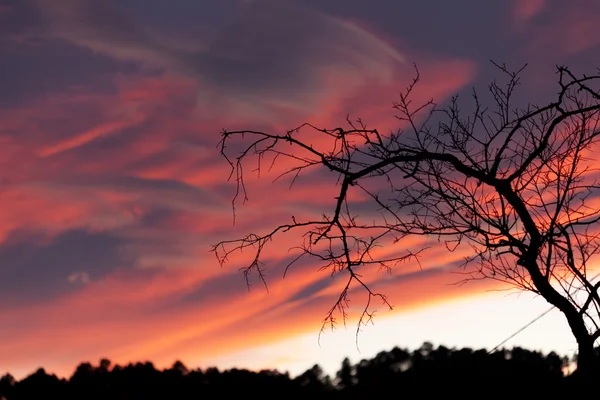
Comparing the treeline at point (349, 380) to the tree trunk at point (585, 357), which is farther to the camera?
the treeline at point (349, 380)

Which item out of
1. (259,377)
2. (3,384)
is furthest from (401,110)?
(3,384)

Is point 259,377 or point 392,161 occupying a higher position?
point 392,161

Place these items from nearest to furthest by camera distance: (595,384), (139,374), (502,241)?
1. (595,384)
2. (502,241)
3. (139,374)

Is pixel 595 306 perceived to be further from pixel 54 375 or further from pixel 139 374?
pixel 54 375

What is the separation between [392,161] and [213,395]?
11.3 ft

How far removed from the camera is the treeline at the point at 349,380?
7.57 meters

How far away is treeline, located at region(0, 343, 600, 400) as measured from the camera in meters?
7.57

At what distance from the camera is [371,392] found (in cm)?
753

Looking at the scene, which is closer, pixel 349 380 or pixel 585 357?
pixel 585 357

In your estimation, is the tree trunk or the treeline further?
the treeline

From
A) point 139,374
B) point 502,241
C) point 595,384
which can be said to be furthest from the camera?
point 139,374

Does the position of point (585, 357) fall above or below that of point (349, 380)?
below

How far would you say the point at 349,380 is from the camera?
768 cm

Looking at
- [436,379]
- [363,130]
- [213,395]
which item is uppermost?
[363,130]
